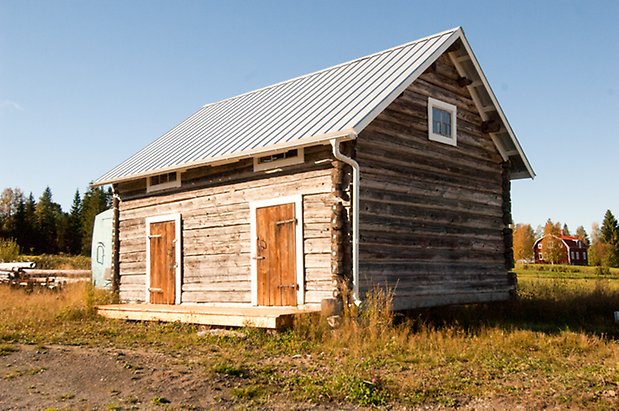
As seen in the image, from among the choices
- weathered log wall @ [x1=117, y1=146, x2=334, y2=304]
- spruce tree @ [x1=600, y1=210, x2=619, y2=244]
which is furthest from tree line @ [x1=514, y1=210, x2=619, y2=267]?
weathered log wall @ [x1=117, y1=146, x2=334, y2=304]

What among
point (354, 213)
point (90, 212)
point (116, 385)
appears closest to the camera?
point (116, 385)

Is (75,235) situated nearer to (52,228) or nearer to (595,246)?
(52,228)

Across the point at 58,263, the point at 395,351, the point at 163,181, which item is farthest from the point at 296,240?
the point at 58,263

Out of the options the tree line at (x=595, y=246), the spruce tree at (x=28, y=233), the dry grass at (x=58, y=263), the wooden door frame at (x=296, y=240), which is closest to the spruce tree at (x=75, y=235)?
the spruce tree at (x=28, y=233)

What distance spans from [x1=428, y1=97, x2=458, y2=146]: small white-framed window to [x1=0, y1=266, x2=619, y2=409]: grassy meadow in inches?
159

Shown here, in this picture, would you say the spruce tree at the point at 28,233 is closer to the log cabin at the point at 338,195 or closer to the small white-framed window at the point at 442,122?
the log cabin at the point at 338,195

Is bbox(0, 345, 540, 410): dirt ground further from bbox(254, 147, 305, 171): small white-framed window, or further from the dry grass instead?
the dry grass

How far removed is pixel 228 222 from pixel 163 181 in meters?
3.03

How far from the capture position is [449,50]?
15.5 metres

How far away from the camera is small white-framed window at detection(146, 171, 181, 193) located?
1644 centimetres

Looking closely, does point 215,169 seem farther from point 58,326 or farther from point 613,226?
point 613,226

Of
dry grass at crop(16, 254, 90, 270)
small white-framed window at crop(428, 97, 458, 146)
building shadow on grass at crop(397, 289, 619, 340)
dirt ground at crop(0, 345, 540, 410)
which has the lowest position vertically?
dirt ground at crop(0, 345, 540, 410)

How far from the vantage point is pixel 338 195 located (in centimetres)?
1249

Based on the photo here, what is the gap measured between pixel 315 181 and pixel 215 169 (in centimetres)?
333
